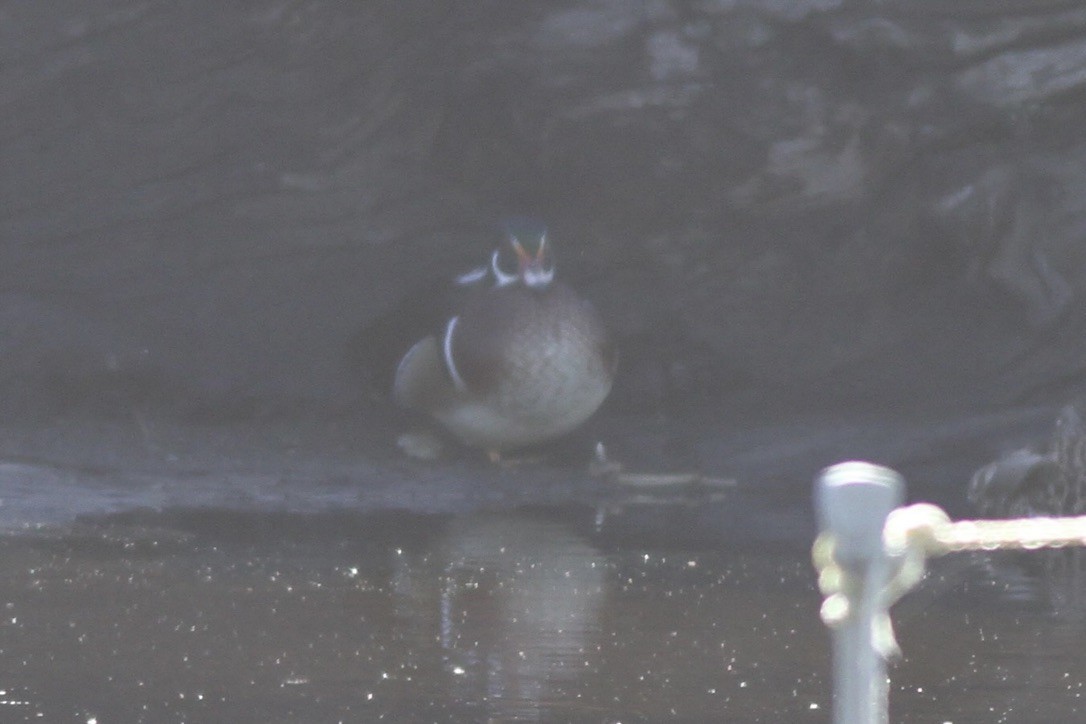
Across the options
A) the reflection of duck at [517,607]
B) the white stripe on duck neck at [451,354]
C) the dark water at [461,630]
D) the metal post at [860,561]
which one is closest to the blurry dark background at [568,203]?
the white stripe on duck neck at [451,354]

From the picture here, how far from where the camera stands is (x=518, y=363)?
7348mm

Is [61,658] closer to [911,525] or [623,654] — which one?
[623,654]

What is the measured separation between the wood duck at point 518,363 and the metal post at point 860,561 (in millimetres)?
5206

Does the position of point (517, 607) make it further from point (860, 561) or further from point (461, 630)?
point (860, 561)

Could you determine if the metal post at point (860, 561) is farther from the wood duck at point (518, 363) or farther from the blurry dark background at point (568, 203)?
the blurry dark background at point (568, 203)

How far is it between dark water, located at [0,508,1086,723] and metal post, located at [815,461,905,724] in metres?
1.93

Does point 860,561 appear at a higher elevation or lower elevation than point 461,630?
lower

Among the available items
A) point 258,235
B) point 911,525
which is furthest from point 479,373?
point 911,525

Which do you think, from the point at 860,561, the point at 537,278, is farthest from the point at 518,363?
the point at 860,561

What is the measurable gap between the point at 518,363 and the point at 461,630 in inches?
104

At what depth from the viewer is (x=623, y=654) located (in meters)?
4.57

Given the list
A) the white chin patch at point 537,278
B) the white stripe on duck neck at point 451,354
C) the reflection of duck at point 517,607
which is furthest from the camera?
the white chin patch at point 537,278

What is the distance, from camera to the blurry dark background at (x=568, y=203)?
8.23 metres

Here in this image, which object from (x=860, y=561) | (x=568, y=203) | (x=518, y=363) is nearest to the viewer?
(x=860, y=561)
